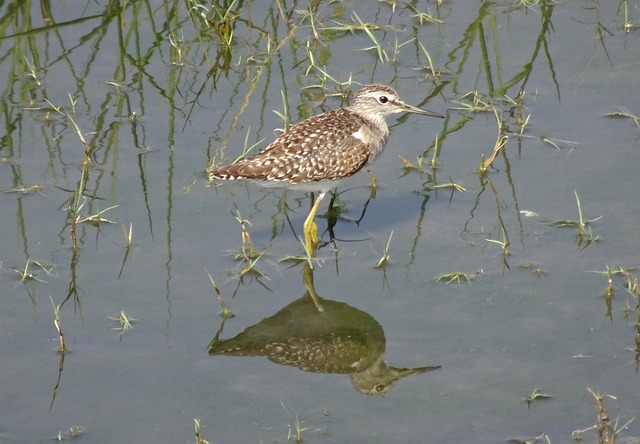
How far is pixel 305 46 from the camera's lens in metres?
11.1

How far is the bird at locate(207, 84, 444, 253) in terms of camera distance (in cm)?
854

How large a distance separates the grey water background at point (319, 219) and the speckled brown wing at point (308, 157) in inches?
19.4

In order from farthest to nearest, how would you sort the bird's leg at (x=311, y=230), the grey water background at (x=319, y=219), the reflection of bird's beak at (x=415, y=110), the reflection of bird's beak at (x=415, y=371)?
the reflection of bird's beak at (x=415, y=110)
the bird's leg at (x=311, y=230)
the reflection of bird's beak at (x=415, y=371)
the grey water background at (x=319, y=219)

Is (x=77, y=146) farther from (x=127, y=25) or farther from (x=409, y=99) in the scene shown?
(x=409, y=99)

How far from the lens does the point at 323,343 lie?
7770mm

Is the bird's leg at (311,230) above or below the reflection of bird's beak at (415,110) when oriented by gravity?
below

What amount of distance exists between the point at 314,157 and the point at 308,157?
0.14ft

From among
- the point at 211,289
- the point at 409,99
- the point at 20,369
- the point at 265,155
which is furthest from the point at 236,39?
the point at 20,369

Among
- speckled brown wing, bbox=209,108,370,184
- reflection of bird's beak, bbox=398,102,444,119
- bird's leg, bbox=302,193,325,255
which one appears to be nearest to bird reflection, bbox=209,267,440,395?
bird's leg, bbox=302,193,325,255

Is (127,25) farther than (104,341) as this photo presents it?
Yes

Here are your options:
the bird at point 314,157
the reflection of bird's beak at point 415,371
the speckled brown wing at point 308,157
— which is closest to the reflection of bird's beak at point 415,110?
the bird at point 314,157

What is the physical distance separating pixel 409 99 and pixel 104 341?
12.8 feet

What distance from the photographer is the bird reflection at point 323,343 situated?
7.38m

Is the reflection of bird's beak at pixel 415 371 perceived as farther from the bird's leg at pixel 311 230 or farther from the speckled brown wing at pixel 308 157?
the speckled brown wing at pixel 308 157
